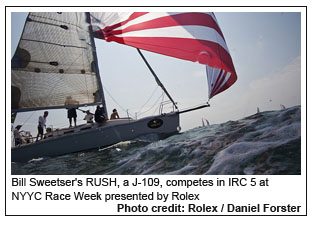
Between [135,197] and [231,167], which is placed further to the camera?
[135,197]

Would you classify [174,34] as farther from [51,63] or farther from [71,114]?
[51,63]

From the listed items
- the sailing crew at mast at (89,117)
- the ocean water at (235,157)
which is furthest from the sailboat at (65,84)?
the ocean water at (235,157)

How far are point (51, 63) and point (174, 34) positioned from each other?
551cm

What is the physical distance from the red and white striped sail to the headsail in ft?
12.0

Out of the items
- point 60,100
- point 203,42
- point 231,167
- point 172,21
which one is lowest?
point 231,167

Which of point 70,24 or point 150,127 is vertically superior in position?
point 70,24

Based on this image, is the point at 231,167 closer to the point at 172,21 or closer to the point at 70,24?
the point at 172,21

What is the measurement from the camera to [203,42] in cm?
438

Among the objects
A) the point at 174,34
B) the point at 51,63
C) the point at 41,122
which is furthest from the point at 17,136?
the point at 174,34

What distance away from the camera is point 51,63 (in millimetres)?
7934

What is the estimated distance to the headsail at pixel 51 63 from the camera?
7.68 m

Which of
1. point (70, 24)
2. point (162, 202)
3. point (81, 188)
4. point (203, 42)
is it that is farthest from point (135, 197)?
point (70, 24)

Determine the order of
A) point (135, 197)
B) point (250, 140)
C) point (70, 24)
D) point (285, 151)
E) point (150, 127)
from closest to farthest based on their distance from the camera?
point (285, 151) < point (135, 197) < point (250, 140) < point (150, 127) < point (70, 24)

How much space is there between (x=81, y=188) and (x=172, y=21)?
3615 mm
